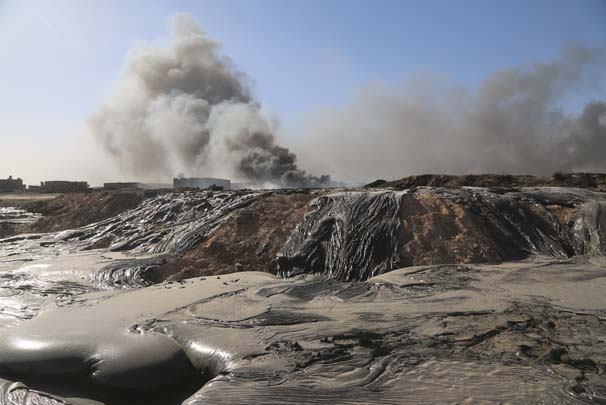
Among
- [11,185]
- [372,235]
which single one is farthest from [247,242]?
[11,185]

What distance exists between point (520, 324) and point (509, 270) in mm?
2256

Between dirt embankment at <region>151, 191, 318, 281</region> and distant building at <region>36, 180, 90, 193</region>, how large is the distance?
2624 centimetres

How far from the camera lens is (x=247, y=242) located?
29.5ft

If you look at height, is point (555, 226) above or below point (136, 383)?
above

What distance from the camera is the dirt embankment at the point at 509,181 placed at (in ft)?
39.3

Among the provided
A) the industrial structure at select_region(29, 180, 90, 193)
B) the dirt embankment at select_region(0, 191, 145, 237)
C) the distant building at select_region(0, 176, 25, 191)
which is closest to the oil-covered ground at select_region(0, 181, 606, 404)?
the dirt embankment at select_region(0, 191, 145, 237)

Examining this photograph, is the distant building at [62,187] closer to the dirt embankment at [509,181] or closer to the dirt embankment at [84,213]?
the dirt embankment at [84,213]

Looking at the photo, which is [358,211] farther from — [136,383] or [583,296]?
[136,383]

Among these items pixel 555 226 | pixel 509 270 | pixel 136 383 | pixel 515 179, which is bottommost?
pixel 136 383

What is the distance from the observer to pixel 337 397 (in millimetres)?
3170

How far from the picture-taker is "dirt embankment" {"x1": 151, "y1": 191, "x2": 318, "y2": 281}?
320 inches

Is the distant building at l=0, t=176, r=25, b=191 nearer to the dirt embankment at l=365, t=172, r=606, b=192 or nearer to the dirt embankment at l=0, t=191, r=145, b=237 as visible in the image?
the dirt embankment at l=0, t=191, r=145, b=237

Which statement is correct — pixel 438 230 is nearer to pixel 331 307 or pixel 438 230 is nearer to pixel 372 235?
pixel 372 235

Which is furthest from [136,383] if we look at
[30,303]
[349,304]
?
[30,303]
